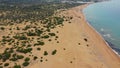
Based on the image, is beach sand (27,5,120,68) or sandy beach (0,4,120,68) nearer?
beach sand (27,5,120,68)

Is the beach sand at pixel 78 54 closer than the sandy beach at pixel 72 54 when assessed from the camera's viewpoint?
Yes

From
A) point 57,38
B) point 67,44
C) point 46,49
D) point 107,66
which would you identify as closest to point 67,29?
point 57,38

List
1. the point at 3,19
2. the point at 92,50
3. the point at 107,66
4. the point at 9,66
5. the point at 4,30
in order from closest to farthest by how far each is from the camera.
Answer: the point at 9,66 → the point at 107,66 → the point at 92,50 → the point at 4,30 → the point at 3,19

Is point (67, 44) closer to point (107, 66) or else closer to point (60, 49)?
point (60, 49)

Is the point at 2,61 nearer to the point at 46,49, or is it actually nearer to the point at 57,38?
the point at 46,49

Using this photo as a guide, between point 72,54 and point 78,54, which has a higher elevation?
point 72,54

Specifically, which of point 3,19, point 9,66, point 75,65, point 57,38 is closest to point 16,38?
point 57,38

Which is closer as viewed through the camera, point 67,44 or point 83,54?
point 83,54

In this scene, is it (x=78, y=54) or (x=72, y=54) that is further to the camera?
(x=78, y=54)

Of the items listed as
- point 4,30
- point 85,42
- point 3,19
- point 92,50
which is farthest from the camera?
point 3,19
